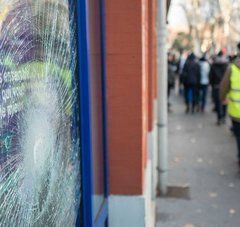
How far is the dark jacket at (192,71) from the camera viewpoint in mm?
14102

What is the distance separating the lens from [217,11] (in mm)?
34531

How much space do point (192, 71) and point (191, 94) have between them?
1042 mm

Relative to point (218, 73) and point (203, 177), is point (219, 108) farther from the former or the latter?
point (203, 177)

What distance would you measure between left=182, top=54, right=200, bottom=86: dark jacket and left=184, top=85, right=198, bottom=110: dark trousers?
0.22m

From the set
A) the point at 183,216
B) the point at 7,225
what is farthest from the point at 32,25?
the point at 183,216

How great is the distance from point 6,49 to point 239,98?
5.76 meters

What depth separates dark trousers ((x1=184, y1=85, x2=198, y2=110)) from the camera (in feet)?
48.1

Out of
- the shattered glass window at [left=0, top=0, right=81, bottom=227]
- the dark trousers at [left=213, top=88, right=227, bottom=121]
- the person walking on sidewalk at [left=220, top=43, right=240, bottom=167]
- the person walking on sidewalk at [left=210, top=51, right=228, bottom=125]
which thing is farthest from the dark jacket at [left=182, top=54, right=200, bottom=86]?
the shattered glass window at [left=0, top=0, right=81, bottom=227]

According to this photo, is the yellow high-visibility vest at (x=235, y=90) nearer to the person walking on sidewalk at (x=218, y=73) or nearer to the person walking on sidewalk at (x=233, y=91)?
the person walking on sidewalk at (x=233, y=91)

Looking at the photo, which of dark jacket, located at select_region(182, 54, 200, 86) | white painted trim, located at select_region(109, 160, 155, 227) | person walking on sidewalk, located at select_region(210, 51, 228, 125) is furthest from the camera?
dark jacket, located at select_region(182, 54, 200, 86)

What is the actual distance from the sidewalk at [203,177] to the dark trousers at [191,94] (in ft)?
5.68

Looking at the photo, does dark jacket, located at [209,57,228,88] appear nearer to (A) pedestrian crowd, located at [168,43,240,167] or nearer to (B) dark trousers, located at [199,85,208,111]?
(A) pedestrian crowd, located at [168,43,240,167]

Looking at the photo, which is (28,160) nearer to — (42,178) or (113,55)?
(42,178)

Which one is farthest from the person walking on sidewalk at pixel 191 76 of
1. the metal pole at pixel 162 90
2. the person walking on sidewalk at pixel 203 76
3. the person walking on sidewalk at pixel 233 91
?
the metal pole at pixel 162 90
